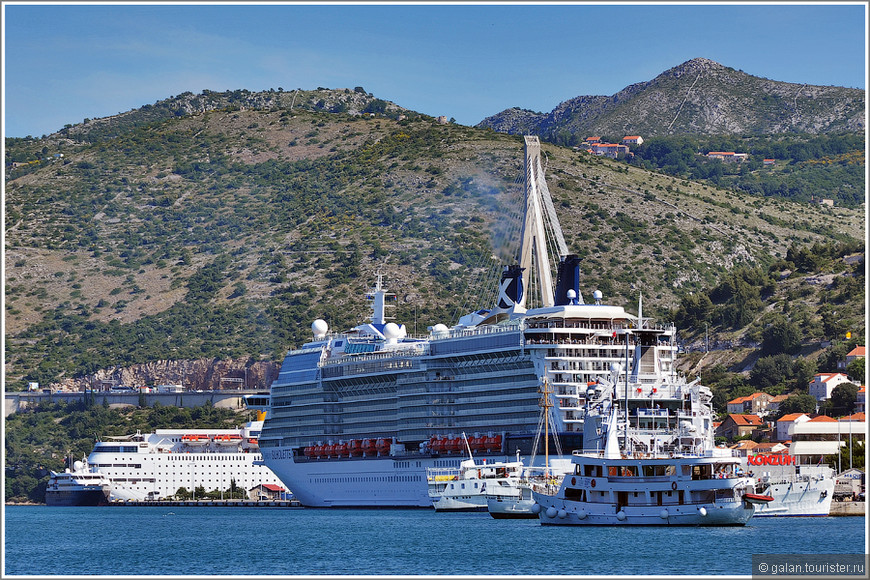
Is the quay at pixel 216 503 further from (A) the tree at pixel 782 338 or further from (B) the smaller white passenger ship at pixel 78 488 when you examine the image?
(A) the tree at pixel 782 338

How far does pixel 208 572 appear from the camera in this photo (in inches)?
2372

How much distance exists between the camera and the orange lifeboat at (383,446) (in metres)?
106

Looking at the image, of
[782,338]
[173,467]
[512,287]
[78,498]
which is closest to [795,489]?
[512,287]

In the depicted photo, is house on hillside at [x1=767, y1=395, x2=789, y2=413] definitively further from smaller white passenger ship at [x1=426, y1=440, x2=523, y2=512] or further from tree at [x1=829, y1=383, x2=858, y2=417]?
smaller white passenger ship at [x1=426, y1=440, x2=523, y2=512]

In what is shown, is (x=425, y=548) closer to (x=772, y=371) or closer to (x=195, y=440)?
(x=772, y=371)

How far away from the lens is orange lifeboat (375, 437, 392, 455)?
106 m

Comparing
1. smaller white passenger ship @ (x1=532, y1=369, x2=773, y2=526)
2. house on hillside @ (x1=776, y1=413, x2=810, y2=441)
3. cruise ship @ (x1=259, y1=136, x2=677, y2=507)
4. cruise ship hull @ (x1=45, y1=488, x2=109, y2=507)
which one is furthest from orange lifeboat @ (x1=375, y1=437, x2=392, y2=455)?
cruise ship hull @ (x1=45, y1=488, x2=109, y2=507)

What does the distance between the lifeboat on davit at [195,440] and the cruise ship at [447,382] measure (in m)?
40.5

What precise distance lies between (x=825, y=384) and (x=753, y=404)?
665cm

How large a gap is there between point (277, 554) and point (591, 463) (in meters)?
14.5

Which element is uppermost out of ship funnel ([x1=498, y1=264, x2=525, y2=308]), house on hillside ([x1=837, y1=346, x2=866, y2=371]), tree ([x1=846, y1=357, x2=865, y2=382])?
ship funnel ([x1=498, y1=264, x2=525, y2=308])

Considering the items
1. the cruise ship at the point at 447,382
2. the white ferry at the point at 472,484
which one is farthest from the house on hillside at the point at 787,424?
the white ferry at the point at 472,484

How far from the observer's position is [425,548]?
6681cm

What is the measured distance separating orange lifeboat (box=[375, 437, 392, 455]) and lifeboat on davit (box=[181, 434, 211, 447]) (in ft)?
187
